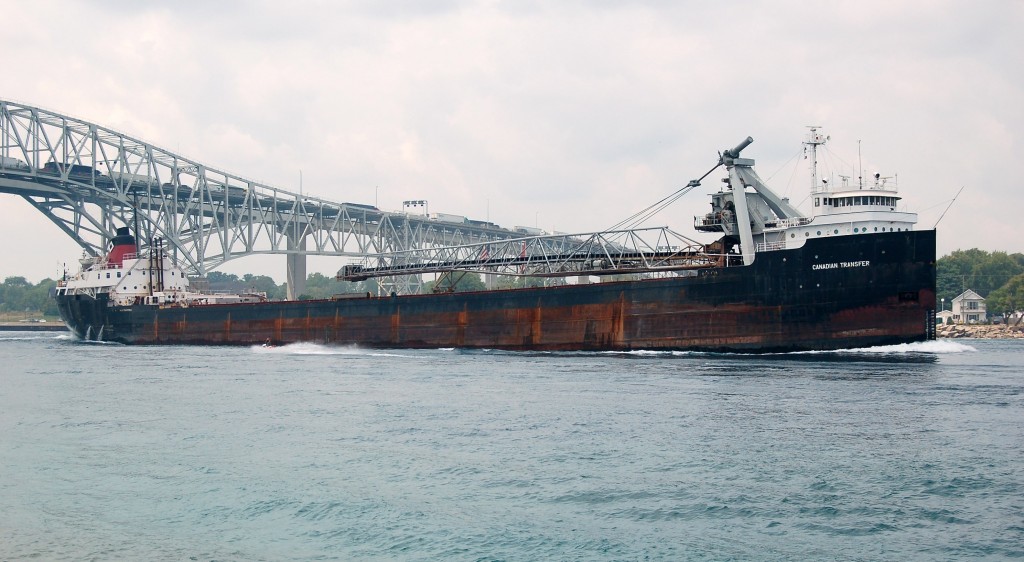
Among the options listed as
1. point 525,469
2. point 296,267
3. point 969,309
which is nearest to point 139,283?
point 296,267

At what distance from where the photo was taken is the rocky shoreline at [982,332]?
91125 mm

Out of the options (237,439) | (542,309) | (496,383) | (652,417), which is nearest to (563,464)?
(652,417)

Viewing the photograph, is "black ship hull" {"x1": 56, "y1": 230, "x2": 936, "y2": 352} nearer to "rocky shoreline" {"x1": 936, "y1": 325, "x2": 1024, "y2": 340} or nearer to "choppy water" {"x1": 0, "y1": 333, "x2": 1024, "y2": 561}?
"choppy water" {"x1": 0, "y1": 333, "x2": 1024, "y2": 561}

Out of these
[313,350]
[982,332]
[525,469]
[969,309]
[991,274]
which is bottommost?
Answer: [525,469]

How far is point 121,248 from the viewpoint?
264ft

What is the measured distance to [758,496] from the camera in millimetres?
17703

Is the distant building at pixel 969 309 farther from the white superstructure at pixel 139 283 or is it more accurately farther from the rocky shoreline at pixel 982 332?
the white superstructure at pixel 139 283

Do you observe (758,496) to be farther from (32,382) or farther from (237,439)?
(32,382)

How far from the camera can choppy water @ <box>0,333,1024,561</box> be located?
606 inches

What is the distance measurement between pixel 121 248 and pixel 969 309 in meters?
96.9

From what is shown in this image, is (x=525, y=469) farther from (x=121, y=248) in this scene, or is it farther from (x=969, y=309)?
(x=969, y=309)

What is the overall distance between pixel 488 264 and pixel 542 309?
35.8 ft

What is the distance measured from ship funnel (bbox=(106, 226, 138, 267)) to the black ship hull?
22.8m

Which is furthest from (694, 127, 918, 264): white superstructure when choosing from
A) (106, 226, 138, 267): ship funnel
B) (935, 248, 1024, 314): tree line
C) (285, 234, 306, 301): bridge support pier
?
(935, 248, 1024, 314): tree line
